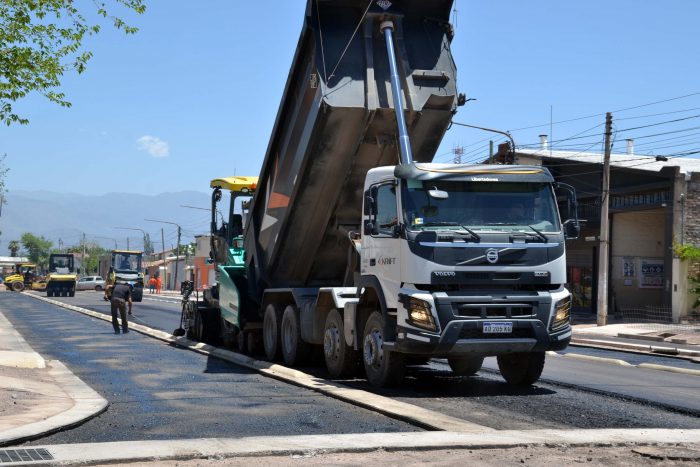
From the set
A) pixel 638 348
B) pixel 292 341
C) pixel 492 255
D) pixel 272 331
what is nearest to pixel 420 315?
pixel 492 255

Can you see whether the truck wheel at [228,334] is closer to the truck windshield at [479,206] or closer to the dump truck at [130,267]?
the truck windshield at [479,206]

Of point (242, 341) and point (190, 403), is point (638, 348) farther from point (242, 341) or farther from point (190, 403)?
point (190, 403)

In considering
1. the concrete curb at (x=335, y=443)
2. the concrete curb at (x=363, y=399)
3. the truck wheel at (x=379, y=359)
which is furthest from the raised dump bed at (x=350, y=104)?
the concrete curb at (x=335, y=443)

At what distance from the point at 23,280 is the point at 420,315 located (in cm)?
8090

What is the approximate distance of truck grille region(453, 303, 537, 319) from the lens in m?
11.4

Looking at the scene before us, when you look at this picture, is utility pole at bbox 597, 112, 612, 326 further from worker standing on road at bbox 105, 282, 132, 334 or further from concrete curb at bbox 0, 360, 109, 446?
concrete curb at bbox 0, 360, 109, 446

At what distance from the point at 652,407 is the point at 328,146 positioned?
234 inches

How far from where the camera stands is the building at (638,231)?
1388 inches

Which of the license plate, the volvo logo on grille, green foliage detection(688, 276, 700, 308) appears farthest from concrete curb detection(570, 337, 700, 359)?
the volvo logo on grille

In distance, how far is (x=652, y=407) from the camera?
10781 millimetres

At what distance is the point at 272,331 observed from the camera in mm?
16453

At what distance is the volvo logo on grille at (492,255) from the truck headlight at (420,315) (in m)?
0.95

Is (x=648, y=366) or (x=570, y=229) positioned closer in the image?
(x=570, y=229)

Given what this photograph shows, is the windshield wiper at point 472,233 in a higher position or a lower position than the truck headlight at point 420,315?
higher
